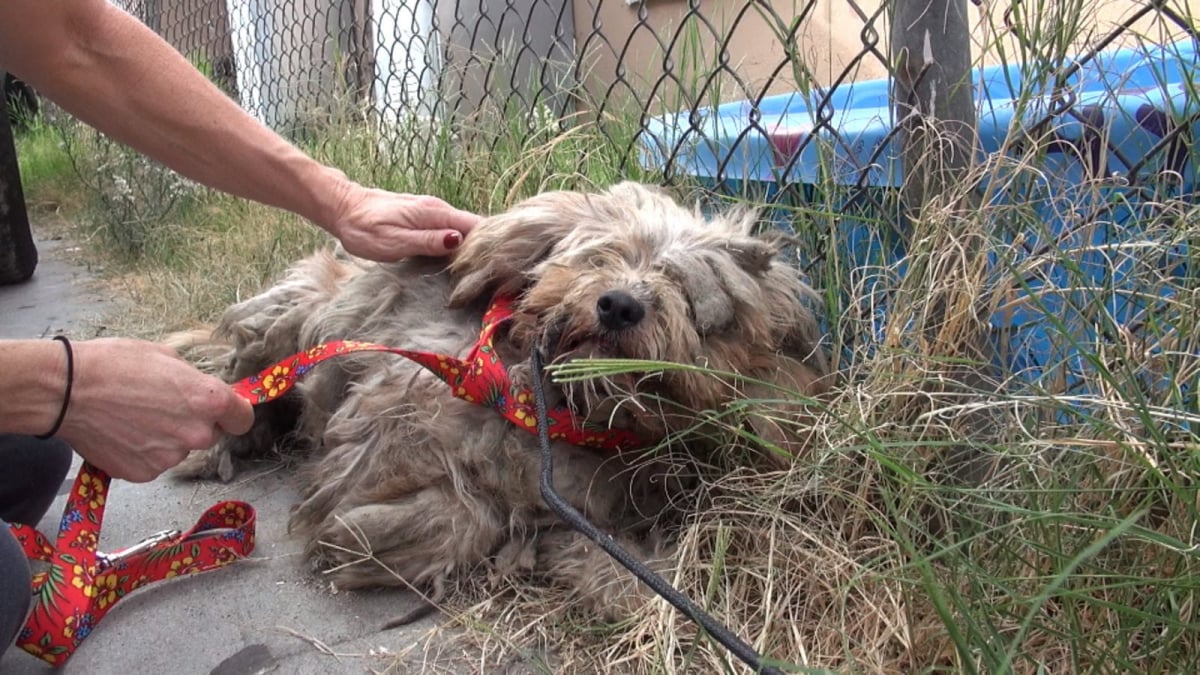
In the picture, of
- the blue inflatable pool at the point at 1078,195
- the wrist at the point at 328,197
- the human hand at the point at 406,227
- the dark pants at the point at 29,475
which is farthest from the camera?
the wrist at the point at 328,197

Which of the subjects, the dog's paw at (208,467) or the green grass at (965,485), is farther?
the dog's paw at (208,467)

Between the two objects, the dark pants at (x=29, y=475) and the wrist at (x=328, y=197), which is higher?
the wrist at (x=328, y=197)

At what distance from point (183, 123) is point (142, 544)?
1.08 meters

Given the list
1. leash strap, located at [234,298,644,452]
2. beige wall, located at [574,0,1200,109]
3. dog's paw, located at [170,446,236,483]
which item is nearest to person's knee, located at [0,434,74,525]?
dog's paw, located at [170,446,236,483]

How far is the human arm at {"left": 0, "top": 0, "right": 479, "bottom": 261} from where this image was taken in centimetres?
227

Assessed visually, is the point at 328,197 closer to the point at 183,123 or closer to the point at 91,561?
the point at 183,123

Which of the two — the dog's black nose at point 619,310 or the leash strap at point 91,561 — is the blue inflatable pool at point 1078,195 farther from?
the leash strap at point 91,561

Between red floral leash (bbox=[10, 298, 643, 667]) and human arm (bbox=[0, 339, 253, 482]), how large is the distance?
0.17 metres

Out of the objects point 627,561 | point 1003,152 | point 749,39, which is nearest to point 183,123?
point 627,561

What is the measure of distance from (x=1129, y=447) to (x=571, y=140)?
98.6 inches

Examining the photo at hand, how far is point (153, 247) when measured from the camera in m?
6.07

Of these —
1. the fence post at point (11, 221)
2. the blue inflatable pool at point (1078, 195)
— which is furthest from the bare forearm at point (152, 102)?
the fence post at point (11, 221)

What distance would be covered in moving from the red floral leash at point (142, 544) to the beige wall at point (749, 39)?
101 cm

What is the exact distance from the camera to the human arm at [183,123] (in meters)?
2.27
